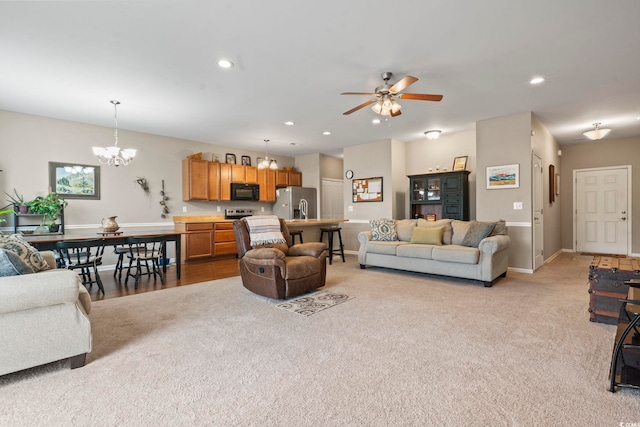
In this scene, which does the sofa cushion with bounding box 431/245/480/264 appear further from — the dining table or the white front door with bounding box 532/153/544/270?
the dining table

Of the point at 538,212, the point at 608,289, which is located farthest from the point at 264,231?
the point at 538,212

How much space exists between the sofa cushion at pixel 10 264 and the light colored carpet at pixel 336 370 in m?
0.65

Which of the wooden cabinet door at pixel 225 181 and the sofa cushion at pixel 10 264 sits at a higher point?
the wooden cabinet door at pixel 225 181

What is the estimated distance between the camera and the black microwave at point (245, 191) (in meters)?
7.24

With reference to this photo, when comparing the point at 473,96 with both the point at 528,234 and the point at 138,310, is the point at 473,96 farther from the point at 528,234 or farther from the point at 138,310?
the point at 138,310

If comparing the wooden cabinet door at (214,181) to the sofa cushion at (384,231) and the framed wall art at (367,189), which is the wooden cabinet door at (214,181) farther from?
the sofa cushion at (384,231)

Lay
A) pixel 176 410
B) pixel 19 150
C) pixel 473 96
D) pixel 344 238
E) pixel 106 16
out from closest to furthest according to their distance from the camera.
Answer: pixel 176 410, pixel 106 16, pixel 473 96, pixel 19 150, pixel 344 238

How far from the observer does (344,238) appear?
7.57 meters

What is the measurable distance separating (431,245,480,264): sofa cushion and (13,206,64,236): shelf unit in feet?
19.4

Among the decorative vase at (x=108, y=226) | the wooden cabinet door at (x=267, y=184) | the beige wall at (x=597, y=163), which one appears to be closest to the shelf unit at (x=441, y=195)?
the beige wall at (x=597, y=163)

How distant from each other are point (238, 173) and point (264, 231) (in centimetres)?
373

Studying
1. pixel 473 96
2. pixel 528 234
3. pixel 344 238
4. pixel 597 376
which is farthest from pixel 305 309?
pixel 344 238

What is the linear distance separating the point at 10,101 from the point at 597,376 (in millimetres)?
6996

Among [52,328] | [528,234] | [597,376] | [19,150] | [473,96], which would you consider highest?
[473,96]
